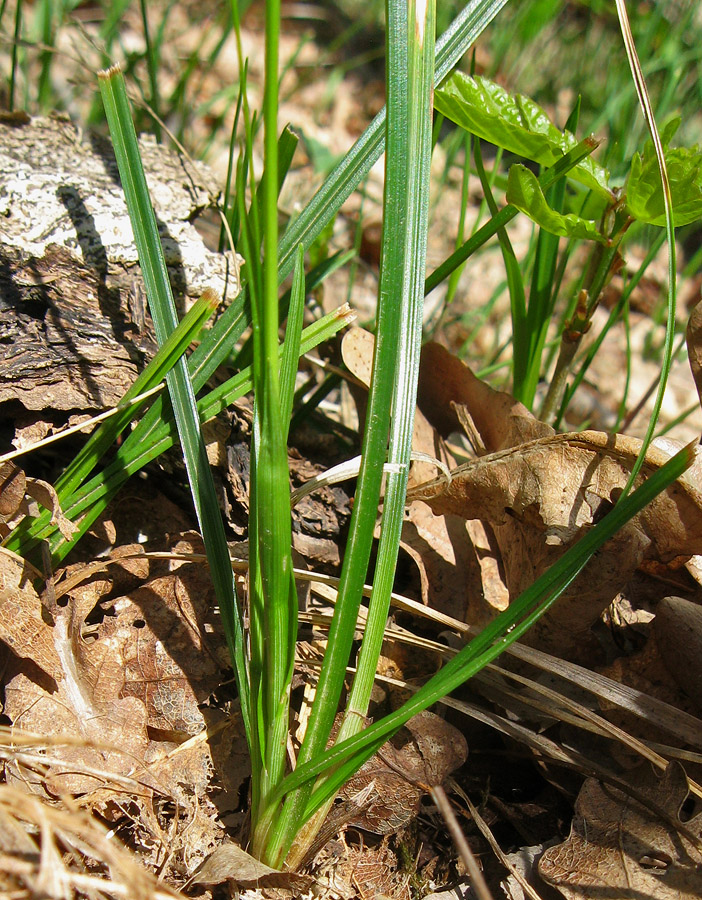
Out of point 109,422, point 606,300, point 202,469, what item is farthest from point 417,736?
point 606,300

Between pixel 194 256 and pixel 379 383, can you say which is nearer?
pixel 379 383

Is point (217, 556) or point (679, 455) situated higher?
point (679, 455)

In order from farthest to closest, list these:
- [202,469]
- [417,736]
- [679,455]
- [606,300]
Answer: [606,300], [417,736], [202,469], [679,455]

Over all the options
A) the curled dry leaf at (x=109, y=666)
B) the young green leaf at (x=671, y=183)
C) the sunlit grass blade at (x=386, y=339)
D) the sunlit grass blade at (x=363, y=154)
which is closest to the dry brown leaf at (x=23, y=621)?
the curled dry leaf at (x=109, y=666)

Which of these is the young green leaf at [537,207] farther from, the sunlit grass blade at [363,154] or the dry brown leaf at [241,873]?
the dry brown leaf at [241,873]

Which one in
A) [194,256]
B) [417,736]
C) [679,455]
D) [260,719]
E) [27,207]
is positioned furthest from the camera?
[194,256]

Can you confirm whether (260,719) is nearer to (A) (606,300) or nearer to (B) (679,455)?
(B) (679,455)

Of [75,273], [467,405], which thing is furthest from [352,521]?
[75,273]

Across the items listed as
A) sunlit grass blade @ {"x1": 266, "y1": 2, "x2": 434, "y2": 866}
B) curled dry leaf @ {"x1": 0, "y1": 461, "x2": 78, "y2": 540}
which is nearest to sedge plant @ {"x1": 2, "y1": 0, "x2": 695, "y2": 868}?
sunlit grass blade @ {"x1": 266, "y1": 2, "x2": 434, "y2": 866}
